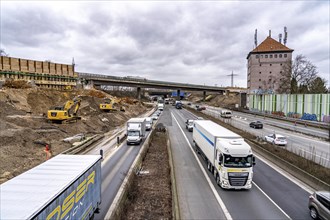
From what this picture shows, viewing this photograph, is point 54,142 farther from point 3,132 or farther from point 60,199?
point 60,199

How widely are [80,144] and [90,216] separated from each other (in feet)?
66.8

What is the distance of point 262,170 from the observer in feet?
72.3

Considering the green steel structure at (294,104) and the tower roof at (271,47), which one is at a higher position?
the tower roof at (271,47)

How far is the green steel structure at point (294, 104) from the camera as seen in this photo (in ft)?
174

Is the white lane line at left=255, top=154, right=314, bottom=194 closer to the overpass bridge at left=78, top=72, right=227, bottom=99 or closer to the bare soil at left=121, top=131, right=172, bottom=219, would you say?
the bare soil at left=121, top=131, right=172, bottom=219

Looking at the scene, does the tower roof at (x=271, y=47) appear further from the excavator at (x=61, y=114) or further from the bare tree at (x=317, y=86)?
the excavator at (x=61, y=114)

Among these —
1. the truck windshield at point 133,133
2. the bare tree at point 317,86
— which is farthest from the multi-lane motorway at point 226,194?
the bare tree at point 317,86

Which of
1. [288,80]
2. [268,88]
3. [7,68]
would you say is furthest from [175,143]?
[268,88]

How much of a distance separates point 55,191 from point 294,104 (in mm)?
70099

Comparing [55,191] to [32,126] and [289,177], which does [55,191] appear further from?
[32,126]

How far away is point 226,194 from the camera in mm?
16359

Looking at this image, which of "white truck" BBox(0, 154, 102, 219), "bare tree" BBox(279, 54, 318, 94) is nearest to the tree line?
"bare tree" BBox(279, 54, 318, 94)

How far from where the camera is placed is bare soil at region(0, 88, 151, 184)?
2252cm

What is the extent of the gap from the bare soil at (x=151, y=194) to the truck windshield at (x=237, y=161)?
4857 mm
